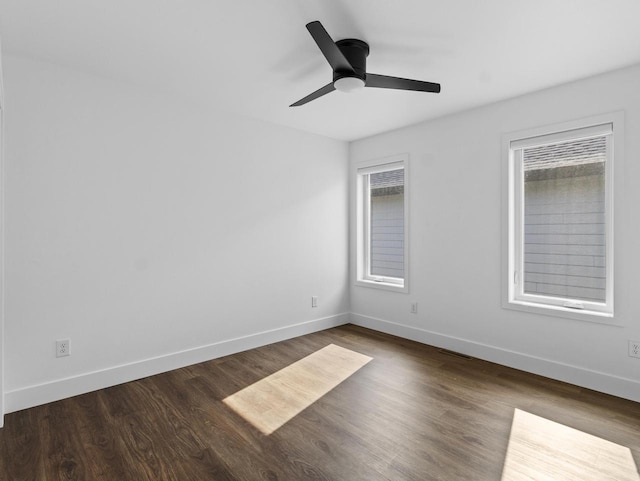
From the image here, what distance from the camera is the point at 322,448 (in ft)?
6.72

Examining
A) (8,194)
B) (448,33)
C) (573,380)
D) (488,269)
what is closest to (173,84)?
A: (8,194)

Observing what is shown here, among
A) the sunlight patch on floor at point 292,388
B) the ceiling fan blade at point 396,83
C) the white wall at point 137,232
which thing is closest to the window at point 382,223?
the white wall at point 137,232

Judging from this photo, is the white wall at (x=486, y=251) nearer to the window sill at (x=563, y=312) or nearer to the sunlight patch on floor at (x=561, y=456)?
the window sill at (x=563, y=312)

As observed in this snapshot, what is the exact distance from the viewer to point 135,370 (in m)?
2.98

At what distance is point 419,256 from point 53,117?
3.51 m

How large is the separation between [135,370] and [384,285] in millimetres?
2738

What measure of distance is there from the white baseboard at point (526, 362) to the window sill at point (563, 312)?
1.30ft

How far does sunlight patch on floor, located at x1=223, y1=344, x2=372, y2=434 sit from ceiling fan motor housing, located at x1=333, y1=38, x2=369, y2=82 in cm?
223

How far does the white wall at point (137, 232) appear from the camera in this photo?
2.53 m

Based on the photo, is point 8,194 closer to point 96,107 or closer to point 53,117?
point 53,117

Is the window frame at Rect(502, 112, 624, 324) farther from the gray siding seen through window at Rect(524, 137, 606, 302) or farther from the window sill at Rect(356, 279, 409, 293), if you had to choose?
the window sill at Rect(356, 279, 409, 293)

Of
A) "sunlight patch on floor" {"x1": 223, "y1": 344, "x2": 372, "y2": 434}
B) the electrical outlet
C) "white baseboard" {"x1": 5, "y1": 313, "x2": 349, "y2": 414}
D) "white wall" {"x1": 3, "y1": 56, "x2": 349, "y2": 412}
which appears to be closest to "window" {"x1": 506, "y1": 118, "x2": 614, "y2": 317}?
"sunlight patch on floor" {"x1": 223, "y1": 344, "x2": 372, "y2": 434}

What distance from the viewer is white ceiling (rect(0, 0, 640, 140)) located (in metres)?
1.99

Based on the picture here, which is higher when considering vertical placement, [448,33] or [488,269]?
[448,33]
